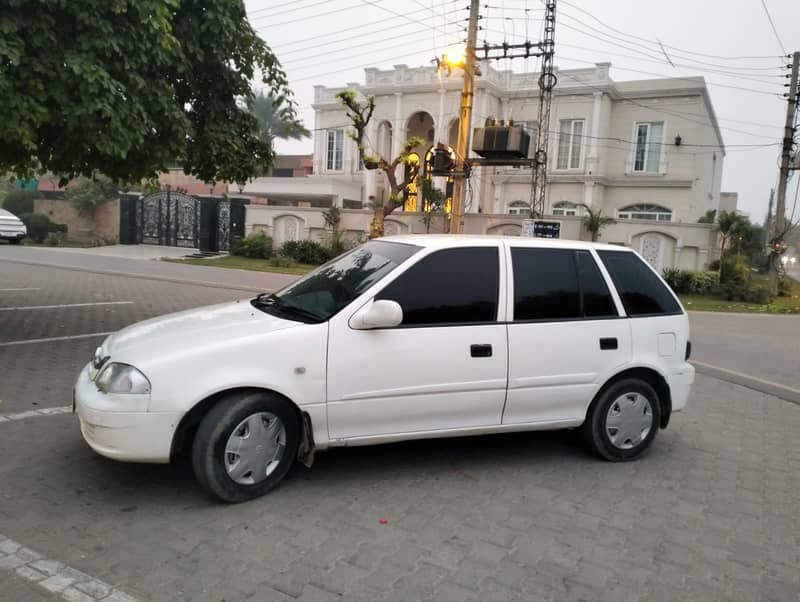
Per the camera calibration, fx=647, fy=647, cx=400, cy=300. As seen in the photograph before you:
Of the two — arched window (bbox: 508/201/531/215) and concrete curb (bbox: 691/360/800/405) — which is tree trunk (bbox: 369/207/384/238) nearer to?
arched window (bbox: 508/201/531/215)

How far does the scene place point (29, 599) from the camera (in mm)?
2887

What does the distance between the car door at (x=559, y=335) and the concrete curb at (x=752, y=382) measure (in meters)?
4.06

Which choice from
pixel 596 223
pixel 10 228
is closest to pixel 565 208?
pixel 596 223

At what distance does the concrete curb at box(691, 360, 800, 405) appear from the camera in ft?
25.4

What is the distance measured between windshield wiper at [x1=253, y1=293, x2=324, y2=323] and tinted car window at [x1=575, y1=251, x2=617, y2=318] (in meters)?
2.03

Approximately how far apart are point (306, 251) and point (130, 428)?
980 inches

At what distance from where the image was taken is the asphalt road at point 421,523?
316cm

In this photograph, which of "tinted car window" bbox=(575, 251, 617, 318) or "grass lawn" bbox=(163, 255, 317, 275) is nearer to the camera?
"tinted car window" bbox=(575, 251, 617, 318)

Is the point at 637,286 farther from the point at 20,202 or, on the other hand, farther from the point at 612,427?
the point at 20,202

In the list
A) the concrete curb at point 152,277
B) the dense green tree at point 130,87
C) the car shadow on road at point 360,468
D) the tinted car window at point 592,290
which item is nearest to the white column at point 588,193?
the concrete curb at point 152,277

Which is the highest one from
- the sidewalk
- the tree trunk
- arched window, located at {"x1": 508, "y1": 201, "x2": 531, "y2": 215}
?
arched window, located at {"x1": 508, "y1": 201, "x2": 531, "y2": 215}

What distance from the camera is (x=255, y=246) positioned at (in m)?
29.0

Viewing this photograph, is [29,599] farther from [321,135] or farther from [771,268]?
[321,135]

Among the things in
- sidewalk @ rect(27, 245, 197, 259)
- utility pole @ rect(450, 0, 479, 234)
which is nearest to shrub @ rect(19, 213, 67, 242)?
sidewalk @ rect(27, 245, 197, 259)
